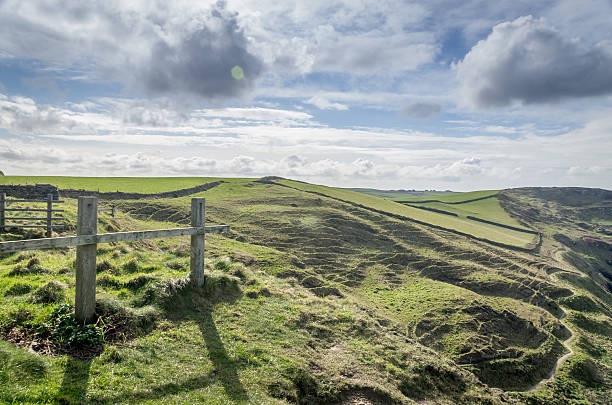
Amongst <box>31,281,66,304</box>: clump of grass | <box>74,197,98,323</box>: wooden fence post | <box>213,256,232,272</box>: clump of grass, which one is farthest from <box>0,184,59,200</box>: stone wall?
<box>74,197,98,323</box>: wooden fence post

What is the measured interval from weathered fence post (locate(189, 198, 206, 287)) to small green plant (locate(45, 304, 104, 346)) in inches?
132

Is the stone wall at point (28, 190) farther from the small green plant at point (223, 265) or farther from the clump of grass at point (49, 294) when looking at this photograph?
the clump of grass at point (49, 294)

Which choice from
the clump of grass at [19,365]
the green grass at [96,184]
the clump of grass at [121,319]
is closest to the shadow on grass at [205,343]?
the clump of grass at [121,319]

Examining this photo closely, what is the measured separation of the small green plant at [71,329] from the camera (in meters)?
7.09

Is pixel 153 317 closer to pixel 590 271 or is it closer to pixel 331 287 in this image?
pixel 331 287

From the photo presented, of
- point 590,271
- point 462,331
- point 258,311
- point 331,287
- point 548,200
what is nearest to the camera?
point 258,311

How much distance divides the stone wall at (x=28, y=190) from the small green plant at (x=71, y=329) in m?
24.2

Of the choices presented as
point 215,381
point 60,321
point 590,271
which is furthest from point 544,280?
point 60,321

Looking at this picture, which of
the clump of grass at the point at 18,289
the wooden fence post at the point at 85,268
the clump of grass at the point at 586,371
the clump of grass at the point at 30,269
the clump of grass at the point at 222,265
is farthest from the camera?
the clump of grass at the point at 586,371

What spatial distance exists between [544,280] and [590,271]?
105 feet

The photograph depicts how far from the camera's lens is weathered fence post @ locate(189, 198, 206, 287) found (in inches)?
415

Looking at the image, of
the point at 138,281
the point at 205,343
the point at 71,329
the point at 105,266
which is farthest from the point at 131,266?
the point at 205,343

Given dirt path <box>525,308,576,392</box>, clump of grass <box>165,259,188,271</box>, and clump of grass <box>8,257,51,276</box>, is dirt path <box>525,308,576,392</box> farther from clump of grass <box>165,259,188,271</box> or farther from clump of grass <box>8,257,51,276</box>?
clump of grass <box>8,257,51,276</box>

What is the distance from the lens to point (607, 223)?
4087 inches
